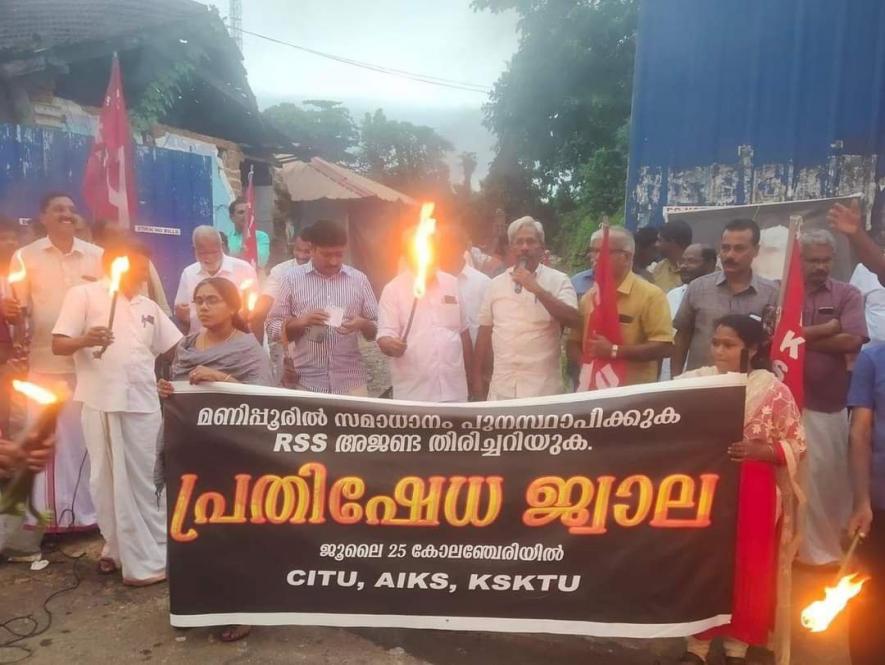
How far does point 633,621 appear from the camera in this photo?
3.34m

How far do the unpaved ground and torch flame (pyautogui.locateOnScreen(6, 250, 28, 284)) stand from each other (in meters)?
1.95

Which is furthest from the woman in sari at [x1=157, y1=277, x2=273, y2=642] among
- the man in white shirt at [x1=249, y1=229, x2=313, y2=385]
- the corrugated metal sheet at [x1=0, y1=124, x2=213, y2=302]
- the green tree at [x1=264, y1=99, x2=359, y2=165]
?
the green tree at [x1=264, y1=99, x2=359, y2=165]

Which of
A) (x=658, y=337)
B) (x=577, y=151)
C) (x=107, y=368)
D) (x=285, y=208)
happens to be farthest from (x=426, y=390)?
(x=577, y=151)

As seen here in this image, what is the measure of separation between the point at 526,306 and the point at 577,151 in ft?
67.2

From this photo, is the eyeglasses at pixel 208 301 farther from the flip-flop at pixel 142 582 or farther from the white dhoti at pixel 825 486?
the white dhoti at pixel 825 486

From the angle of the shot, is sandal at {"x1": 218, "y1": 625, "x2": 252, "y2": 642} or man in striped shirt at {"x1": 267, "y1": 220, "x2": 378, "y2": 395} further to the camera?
man in striped shirt at {"x1": 267, "y1": 220, "x2": 378, "y2": 395}

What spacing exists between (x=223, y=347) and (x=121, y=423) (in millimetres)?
1021

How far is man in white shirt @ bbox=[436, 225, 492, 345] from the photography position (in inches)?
203

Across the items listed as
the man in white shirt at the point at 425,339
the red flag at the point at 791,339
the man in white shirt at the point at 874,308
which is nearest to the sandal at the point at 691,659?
the red flag at the point at 791,339

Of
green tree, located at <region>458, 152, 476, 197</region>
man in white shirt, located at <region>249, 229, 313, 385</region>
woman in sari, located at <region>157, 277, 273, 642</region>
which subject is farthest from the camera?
green tree, located at <region>458, 152, 476, 197</region>

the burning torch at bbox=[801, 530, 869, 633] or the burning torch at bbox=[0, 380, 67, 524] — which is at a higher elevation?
the burning torch at bbox=[0, 380, 67, 524]

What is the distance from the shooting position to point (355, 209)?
66.3 ft

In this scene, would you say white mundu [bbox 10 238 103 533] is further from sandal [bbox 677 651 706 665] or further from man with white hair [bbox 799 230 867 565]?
man with white hair [bbox 799 230 867 565]

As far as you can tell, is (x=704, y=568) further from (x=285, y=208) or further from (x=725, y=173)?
(x=285, y=208)
